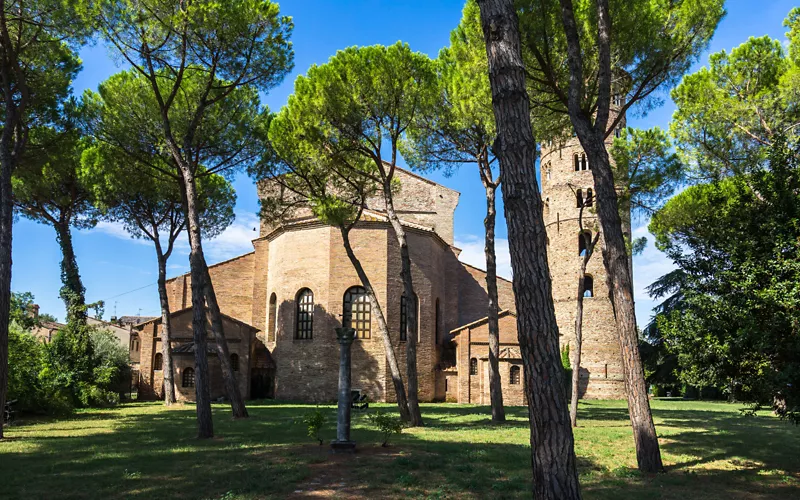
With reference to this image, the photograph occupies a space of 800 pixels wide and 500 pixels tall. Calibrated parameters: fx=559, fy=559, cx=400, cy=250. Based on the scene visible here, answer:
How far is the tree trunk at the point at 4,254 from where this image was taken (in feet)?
33.0

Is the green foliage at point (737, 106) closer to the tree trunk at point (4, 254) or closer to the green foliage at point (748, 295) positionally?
the green foliage at point (748, 295)

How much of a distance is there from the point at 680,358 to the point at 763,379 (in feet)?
3.56

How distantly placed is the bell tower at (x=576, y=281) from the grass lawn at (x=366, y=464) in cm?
1282

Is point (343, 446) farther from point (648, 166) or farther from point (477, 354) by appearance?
point (477, 354)

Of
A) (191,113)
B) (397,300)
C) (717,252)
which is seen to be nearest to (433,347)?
(397,300)

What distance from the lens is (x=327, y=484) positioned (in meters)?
6.51

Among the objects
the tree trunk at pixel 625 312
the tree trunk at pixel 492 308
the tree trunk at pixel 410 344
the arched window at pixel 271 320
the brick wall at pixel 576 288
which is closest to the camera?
the tree trunk at pixel 625 312

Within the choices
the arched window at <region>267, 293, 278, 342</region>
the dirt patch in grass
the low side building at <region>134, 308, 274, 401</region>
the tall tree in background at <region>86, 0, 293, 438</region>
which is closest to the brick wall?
the arched window at <region>267, 293, 278, 342</region>

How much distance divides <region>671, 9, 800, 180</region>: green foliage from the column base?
11.4 metres

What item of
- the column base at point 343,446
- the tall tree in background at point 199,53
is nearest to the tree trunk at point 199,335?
the tall tree in background at point 199,53

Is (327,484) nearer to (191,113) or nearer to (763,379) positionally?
(763,379)

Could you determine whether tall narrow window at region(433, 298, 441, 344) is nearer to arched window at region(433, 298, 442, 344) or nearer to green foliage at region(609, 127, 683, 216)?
arched window at region(433, 298, 442, 344)

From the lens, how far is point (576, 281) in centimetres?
2570

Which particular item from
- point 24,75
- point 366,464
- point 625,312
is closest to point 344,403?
point 366,464
